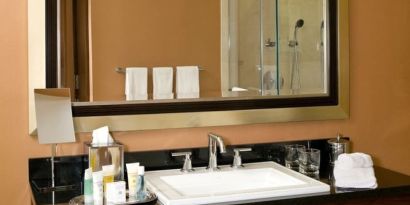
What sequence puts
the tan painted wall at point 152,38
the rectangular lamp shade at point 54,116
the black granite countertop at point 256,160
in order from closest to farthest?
the black granite countertop at point 256,160 → the rectangular lamp shade at point 54,116 → the tan painted wall at point 152,38

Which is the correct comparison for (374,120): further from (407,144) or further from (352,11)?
(352,11)

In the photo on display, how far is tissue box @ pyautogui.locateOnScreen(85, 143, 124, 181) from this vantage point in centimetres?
159

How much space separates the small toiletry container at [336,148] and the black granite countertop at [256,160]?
0.05 m

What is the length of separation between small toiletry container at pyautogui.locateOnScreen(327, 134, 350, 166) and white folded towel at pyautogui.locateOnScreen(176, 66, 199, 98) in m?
0.58

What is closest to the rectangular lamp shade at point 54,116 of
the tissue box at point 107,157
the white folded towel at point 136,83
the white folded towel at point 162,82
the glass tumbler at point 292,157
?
the tissue box at point 107,157

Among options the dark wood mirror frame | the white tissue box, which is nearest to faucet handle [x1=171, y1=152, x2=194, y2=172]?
the dark wood mirror frame

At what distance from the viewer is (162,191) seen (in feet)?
4.92

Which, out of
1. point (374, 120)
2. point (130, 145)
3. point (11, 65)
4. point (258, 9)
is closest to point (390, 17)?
point (374, 120)

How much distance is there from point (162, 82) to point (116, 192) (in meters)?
0.54

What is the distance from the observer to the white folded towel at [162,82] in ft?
5.98

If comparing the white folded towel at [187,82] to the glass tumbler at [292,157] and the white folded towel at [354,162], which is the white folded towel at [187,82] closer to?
the glass tumbler at [292,157]

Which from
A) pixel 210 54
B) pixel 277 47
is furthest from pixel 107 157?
pixel 277 47

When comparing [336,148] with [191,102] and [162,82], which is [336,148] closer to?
[191,102]

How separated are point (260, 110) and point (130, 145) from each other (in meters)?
0.53
